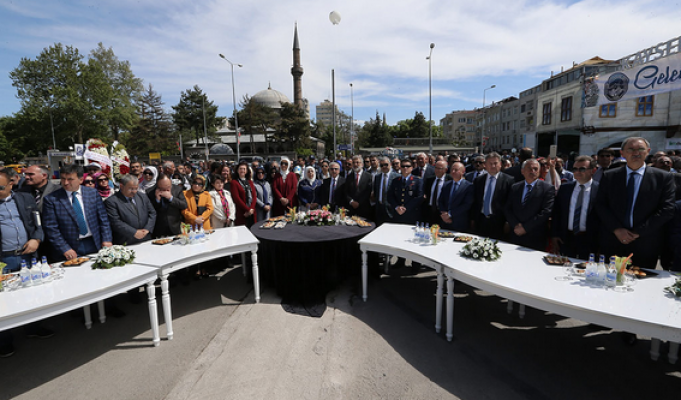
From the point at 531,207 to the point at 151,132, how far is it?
189 ft

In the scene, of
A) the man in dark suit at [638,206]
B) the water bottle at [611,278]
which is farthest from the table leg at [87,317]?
the man in dark suit at [638,206]

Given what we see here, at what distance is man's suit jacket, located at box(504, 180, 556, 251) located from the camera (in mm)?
4434

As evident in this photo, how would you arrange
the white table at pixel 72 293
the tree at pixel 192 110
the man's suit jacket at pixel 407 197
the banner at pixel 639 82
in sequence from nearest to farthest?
1. the white table at pixel 72 293
2. the man's suit jacket at pixel 407 197
3. the banner at pixel 639 82
4. the tree at pixel 192 110

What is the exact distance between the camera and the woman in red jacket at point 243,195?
6543 millimetres

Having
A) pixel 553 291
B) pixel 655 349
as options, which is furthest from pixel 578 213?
pixel 553 291

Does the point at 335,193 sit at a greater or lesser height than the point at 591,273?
greater

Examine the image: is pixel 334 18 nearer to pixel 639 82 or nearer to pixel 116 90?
pixel 639 82

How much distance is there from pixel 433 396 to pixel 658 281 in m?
2.37

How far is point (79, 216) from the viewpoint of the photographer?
4.18 m

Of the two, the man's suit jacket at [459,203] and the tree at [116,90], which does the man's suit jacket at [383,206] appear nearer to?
the man's suit jacket at [459,203]

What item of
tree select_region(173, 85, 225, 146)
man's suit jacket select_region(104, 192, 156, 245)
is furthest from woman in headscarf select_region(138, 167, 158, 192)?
tree select_region(173, 85, 225, 146)

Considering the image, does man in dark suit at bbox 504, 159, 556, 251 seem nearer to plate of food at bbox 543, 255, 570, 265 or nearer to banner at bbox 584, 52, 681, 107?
plate of food at bbox 543, 255, 570, 265

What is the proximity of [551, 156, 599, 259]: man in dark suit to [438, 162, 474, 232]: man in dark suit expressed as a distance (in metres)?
1.28

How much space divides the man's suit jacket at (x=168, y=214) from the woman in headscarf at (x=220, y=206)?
2.19ft
